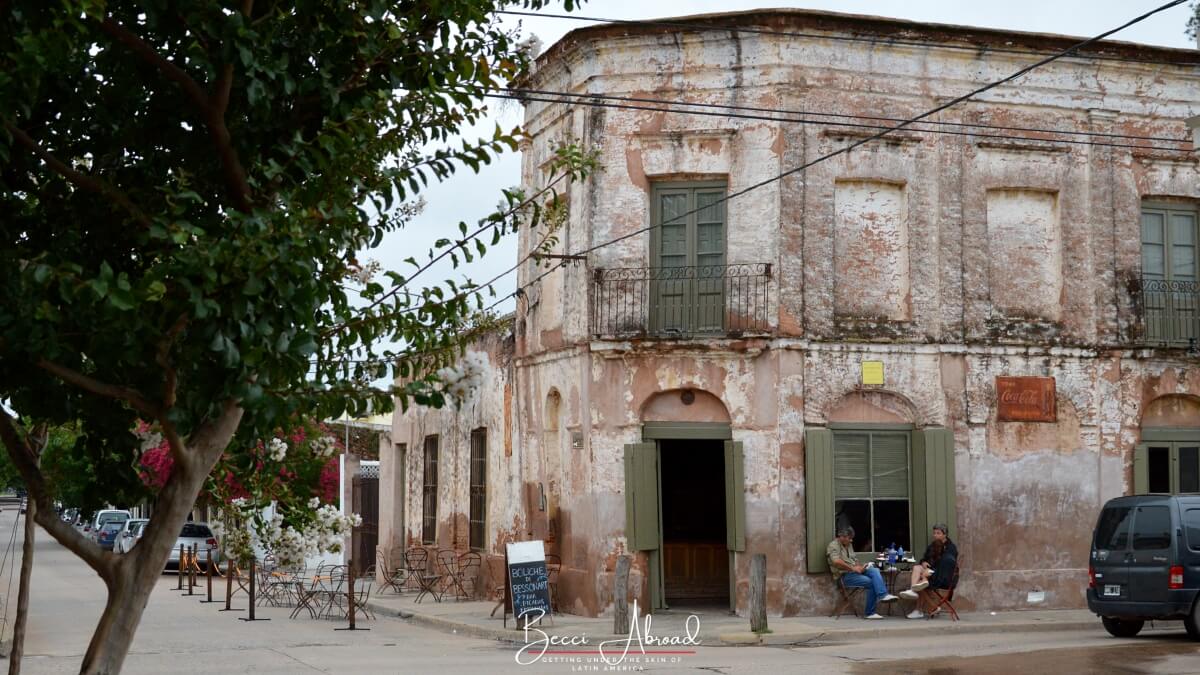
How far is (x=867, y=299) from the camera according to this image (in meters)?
21.2

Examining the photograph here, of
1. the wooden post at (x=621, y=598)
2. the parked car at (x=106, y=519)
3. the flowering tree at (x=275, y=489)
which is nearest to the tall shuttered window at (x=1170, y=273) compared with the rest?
the wooden post at (x=621, y=598)

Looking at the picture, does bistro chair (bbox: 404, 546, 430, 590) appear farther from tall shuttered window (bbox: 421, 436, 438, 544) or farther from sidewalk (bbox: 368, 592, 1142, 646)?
sidewalk (bbox: 368, 592, 1142, 646)

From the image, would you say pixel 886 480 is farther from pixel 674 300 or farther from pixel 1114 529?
pixel 674 300

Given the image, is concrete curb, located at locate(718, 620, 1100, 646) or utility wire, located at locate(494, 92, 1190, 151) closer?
concrete curb, located at locate(718, 620, 1100, 646)

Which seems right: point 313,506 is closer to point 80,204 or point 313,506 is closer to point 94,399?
point 94,399

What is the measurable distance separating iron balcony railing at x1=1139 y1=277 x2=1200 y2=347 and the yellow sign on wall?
450cm

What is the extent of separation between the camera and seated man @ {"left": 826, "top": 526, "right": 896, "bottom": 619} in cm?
1995

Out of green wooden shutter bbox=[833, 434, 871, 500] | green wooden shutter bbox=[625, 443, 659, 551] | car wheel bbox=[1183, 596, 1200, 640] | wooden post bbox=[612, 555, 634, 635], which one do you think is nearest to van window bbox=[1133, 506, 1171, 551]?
car wheel bbox=[1183, 596, 1200, 640]

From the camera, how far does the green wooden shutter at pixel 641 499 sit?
2058 centimetres

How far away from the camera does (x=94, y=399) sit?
6930 mm

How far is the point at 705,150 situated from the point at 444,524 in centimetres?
974

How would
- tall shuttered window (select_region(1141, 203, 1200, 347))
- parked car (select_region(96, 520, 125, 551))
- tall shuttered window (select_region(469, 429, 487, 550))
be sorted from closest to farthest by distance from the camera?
tall shuttered window (select_region(1141, 203, 1200, 347)), tall shuttered window (select_region(469, 429, 487, 550)), parked car (select_region(96, 520, 125, 551))

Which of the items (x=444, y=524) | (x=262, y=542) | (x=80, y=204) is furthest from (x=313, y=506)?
(x=444, y=524)

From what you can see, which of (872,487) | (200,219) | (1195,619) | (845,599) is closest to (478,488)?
(872,487)
